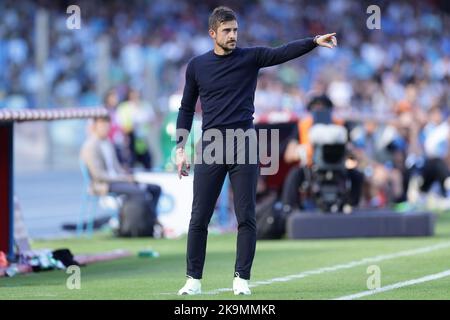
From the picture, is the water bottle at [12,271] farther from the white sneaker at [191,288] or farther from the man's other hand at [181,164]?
→ the man's other hand at [181,164]

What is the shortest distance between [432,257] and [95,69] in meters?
12.0

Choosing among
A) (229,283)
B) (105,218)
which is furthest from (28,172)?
(229,283)

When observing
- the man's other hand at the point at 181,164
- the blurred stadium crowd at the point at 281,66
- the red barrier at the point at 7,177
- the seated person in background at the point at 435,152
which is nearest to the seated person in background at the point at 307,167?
the blurred stadium crowd at the point at 281,66

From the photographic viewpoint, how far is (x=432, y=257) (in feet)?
45.9

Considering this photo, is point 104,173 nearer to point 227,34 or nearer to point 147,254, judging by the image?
point 147,254

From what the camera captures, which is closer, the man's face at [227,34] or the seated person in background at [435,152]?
the man's face at [227,34]

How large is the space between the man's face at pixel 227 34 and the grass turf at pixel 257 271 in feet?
5.97

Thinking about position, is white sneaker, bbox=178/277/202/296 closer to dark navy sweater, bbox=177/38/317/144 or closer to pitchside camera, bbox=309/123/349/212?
dark navy sweater, bbox=177/38/317/144

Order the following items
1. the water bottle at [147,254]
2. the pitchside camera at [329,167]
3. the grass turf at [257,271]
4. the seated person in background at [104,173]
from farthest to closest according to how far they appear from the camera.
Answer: the seated person in background at [104,173]
the pitchside camera at [329,167]
the water bottle at [147,254]
the grass turf at [257,271]

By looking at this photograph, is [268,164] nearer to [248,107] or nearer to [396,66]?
[248,107]

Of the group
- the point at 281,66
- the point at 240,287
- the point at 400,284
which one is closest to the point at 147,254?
the point at 400,284

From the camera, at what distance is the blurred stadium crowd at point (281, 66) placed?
23.7m

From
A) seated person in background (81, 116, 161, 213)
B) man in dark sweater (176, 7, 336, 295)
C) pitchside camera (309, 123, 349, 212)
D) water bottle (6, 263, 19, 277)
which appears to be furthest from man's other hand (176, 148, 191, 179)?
seated person in background (81, 116, 161, 213)

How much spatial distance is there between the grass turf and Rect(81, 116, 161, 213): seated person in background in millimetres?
775
